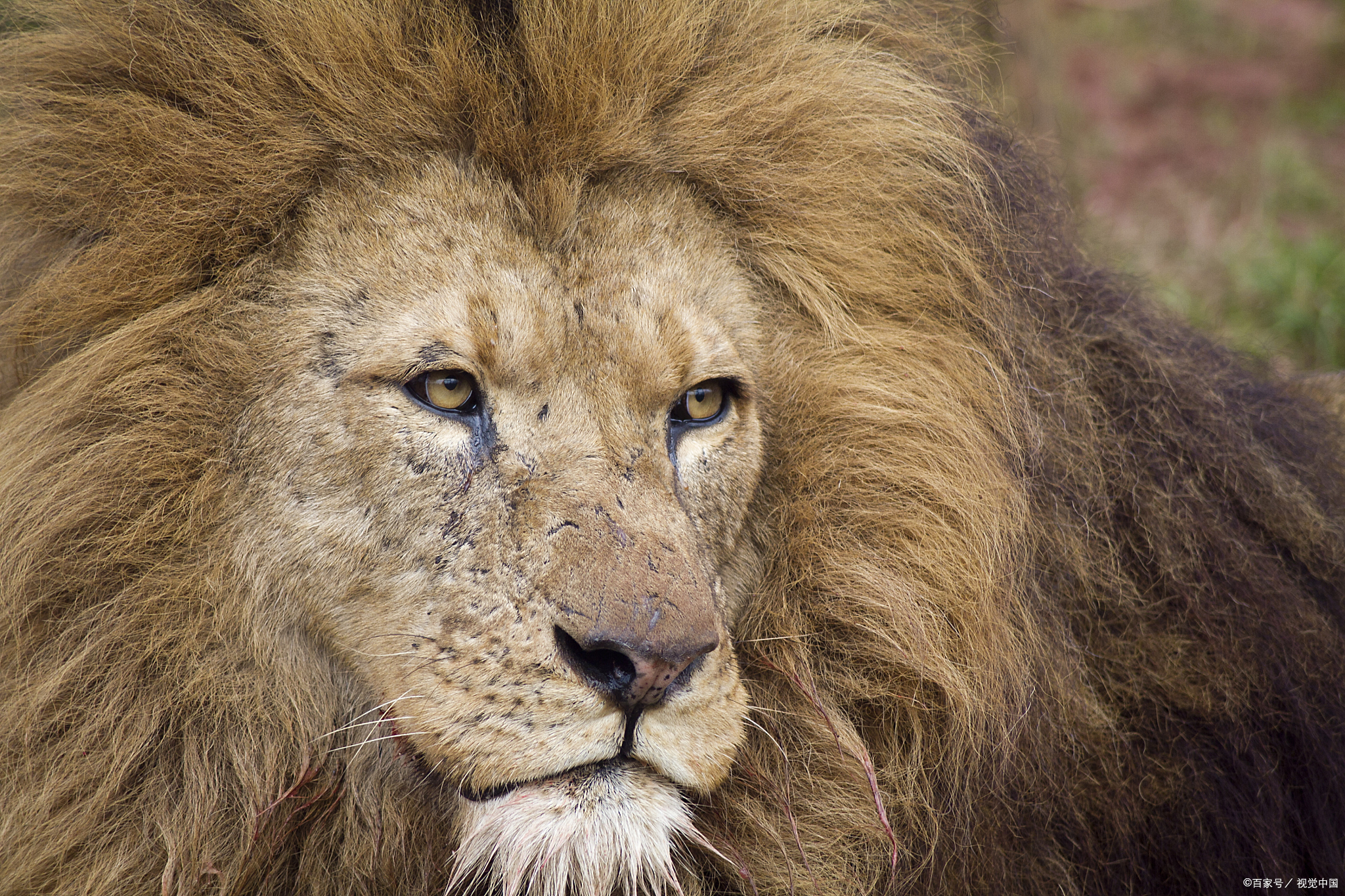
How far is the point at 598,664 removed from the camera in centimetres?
187

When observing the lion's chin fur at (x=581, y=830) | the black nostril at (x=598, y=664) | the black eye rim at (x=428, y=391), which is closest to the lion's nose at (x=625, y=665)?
the black nostril at (x=598, y=664)

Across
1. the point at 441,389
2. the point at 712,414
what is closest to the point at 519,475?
the point at 441,389

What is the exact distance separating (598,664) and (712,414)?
63cm

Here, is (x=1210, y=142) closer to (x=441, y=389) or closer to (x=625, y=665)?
(x=441, y=389)

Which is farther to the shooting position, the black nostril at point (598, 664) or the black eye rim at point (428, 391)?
the black eye rim at point (428, 391)

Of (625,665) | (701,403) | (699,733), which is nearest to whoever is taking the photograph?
(625,665)

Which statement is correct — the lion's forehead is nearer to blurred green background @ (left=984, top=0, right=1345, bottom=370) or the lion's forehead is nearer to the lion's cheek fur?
the lion's cheek fur

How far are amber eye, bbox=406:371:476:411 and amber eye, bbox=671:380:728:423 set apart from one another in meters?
0.40

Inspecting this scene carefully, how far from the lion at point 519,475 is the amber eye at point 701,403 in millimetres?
19

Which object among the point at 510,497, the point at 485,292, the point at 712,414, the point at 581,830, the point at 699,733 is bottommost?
the point at 581,830

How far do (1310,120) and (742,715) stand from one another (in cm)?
672

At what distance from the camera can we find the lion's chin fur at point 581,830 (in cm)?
187

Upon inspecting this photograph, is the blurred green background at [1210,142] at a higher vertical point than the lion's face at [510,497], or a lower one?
higher

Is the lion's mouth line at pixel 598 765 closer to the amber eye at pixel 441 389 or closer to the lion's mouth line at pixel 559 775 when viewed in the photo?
the lion's mouth line at pixel 559 775
